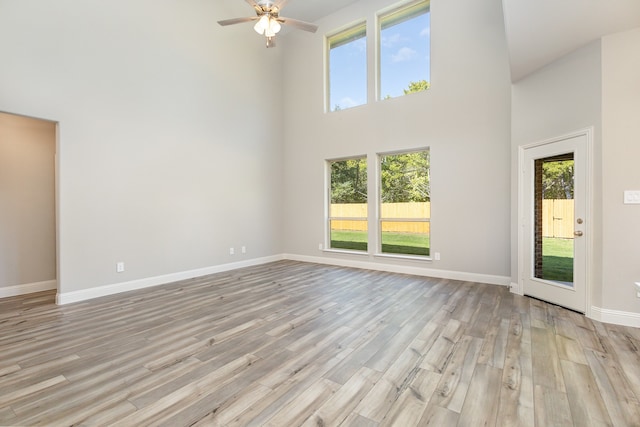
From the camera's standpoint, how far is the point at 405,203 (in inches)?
215

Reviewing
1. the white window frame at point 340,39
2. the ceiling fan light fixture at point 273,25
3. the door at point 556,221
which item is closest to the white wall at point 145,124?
the white window frame at point 340,39

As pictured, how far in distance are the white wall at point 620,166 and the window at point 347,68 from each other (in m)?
3.67

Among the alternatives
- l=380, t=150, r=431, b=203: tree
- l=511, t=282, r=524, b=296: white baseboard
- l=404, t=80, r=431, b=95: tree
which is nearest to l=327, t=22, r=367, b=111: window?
l=404, t=80, r=431, b=95: tree

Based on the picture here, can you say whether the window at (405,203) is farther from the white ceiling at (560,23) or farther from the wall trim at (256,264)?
the white ceiling at (560,23)

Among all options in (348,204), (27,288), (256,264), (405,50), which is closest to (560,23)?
(405,50)

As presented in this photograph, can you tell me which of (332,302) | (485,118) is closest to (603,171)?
(485,118)

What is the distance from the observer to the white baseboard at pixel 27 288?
13.3 feet

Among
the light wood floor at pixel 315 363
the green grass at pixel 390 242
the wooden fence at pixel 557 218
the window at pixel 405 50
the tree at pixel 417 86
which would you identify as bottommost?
the light wood floor at pixel 315 363

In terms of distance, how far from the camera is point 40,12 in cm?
353

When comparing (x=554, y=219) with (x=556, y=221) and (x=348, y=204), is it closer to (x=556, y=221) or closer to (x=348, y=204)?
(x=556, y=221)

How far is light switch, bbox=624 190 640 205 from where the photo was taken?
286cm

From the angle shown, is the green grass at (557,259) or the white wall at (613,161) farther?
the green grass at (557,259)

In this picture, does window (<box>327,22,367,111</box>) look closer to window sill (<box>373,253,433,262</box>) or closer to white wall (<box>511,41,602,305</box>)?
white wall (<box>511,41,602,305</box>)

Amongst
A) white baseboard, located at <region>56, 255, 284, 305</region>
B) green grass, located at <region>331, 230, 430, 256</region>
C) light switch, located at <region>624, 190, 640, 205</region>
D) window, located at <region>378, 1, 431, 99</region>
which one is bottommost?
white baseboard, located at <region>56, 255, 284, 305</region>
